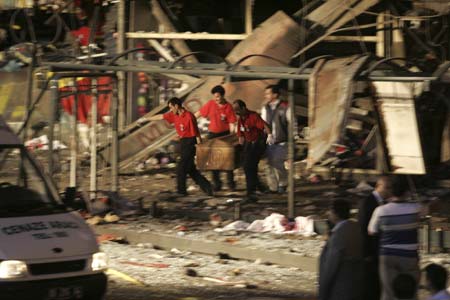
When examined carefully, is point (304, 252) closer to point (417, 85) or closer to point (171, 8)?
point (417, 85)

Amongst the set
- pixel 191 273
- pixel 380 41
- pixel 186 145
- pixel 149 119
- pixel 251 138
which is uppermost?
pixel 380 41

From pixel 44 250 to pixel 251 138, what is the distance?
31.0 feet

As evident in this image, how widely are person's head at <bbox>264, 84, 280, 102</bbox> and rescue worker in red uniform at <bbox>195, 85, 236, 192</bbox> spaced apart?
0.79 m

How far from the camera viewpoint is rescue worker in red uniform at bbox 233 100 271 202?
19.0m

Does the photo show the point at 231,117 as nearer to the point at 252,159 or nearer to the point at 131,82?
the point at 252,159

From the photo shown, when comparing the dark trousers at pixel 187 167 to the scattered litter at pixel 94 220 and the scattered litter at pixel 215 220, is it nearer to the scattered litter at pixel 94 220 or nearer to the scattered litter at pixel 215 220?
the scattered litter at pixel 215 220

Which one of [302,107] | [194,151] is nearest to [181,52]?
[302,107]

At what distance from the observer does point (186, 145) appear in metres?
19.6

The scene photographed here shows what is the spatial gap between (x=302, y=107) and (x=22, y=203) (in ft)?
40.9

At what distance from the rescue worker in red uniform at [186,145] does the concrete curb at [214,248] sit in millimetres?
3238

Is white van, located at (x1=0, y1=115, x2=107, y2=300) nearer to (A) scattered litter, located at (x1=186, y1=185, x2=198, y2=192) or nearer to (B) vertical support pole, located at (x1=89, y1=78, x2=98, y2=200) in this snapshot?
(B) vertical support pole, located at (x1=89, y1=78, x2=98, y2=200)

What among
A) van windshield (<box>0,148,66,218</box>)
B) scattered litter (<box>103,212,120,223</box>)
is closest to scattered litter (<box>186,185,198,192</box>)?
→ scattered litter (<box>103,212,120,223</box>)

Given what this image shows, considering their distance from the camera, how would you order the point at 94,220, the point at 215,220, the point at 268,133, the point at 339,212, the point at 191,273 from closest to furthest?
1. the point at 339,212
2. the point at 191,273
3. the point at 94,220
4. the point at 215,220
5. the point at 268,133

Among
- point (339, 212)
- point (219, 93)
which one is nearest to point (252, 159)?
point (219, 93)
